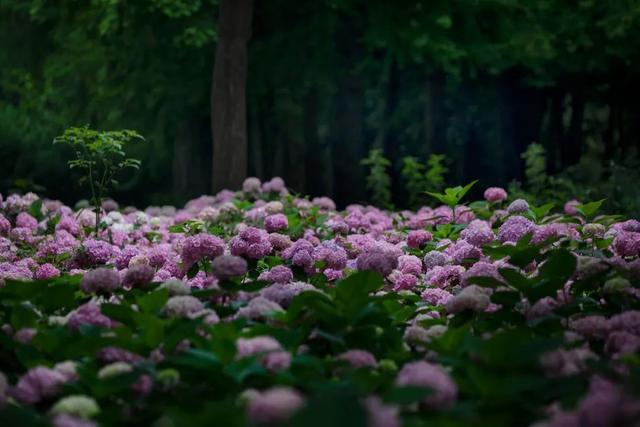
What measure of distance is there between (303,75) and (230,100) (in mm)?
3017

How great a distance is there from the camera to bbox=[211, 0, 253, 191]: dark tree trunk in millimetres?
12930

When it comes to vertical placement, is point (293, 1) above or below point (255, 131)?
above

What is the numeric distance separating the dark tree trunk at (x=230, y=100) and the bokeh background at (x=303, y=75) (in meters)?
0.78

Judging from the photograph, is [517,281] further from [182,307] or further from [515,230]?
[515,230]

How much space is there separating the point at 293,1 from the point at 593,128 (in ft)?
42.2

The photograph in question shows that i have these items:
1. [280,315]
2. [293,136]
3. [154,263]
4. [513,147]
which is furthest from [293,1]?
[280,315]

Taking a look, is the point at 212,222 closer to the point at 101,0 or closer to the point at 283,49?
the point at 101,0

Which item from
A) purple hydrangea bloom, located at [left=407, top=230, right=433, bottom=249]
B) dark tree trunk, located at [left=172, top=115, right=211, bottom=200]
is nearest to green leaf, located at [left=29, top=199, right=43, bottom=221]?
purple hydrangea bloom, located at [left=407, top=230, right=433, bottom=249]

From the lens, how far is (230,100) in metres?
13.2

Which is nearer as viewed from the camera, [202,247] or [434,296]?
[202,247]

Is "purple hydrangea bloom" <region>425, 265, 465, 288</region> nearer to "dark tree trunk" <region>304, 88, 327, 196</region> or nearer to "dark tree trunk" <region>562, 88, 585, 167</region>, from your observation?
"dark tree trunk" <region>304, 88, 327, 196</region>

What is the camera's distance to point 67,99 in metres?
18.5

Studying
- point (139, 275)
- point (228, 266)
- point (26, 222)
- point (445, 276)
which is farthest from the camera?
point (26, 222)

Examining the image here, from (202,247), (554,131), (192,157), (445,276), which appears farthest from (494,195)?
(554,131)
